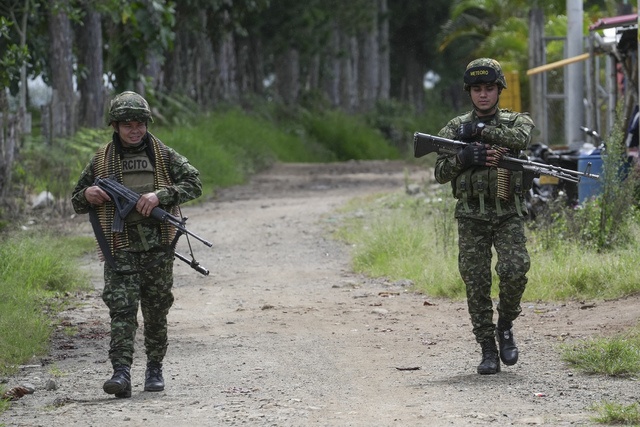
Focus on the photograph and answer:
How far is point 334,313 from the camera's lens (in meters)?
10.1

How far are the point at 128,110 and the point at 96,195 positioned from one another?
0.49m

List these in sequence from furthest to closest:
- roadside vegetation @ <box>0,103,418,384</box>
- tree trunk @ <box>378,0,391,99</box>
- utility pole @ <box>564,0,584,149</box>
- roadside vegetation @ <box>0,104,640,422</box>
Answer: tree trunk @ <box>378,0,391,99</box> < utility pole @ <box>564,0,584,149</box> < roadside vegetation @ <box>0,103,418,384</box> < roadside vegetation @ <box>0,104,640,422</box>

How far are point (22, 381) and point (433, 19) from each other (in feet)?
146

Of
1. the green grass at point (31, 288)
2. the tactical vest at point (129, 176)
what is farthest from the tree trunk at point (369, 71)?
the tactical vest at point (129, 176)

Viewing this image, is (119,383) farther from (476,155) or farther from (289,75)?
(289,75)

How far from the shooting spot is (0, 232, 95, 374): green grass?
27.0 feet

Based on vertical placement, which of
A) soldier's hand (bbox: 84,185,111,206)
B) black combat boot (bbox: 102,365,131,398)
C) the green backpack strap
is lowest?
black combat boot (bbox: 102,365,131,398)

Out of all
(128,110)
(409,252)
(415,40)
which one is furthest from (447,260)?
(415,40)

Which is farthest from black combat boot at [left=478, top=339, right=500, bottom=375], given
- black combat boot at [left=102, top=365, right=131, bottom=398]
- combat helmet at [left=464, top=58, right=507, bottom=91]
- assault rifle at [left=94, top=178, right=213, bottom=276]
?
black combat boot at [left=102, top=365, right=131, bottom=398]

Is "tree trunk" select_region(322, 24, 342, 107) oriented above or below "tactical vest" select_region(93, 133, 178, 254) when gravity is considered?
above

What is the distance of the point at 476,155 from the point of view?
23.7ft

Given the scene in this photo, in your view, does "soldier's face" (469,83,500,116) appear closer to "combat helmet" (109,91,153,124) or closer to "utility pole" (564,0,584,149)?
"combat helmet" (109,91,153,124)

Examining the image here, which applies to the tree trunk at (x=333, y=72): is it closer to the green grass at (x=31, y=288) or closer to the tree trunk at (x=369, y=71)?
the tree trunk at (x=369, y=71)

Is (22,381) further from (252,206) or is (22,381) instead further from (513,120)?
(252,206)
